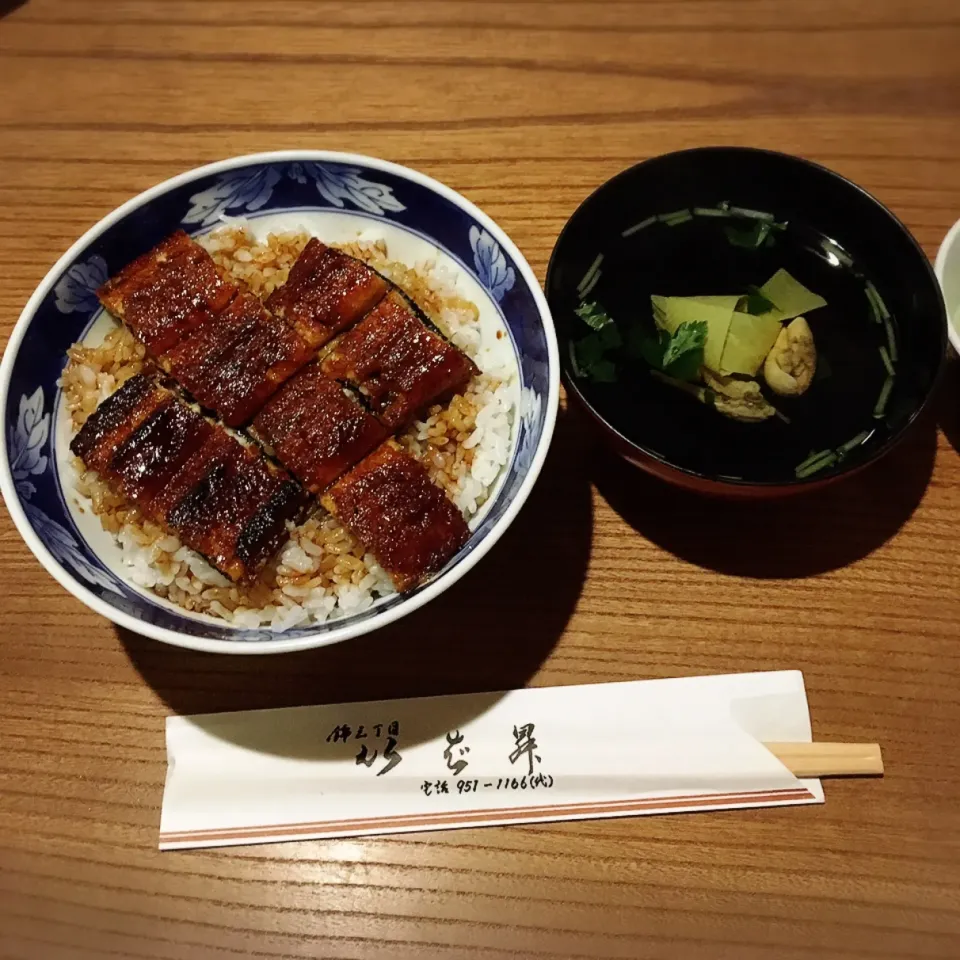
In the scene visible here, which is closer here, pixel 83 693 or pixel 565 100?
pixel 83 693

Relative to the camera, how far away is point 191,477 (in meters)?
1.70

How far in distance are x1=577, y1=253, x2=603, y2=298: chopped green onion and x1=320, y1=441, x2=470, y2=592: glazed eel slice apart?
665mm

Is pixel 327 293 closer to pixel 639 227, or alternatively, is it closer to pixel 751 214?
pixel 639 227

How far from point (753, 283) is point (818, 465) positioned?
21.1 inches

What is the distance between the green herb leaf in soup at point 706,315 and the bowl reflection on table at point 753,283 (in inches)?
1.6

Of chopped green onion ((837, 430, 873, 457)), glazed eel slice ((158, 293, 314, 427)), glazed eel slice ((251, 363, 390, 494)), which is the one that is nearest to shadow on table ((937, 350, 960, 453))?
chopped green onion ((837, 430, 873, 457))

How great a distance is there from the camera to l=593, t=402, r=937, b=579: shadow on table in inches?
75.1

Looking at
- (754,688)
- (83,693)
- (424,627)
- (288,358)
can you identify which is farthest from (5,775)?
(754,688)

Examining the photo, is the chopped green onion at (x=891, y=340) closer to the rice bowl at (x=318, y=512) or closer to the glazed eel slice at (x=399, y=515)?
the rice bowl at (x=318, y=512)

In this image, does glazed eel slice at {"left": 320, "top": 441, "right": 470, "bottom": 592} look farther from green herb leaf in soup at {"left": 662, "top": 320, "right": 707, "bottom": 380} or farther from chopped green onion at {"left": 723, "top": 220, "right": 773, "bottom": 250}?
chopped green onion at {"left": 723, "top": 220, "right": 773, "bottom": 250}

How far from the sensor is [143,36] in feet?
8.09

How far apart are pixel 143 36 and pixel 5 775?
214 cm

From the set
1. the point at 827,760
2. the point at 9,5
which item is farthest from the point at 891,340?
the point at 9,5

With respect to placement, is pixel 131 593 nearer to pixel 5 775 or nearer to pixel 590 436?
pixel 5 775
